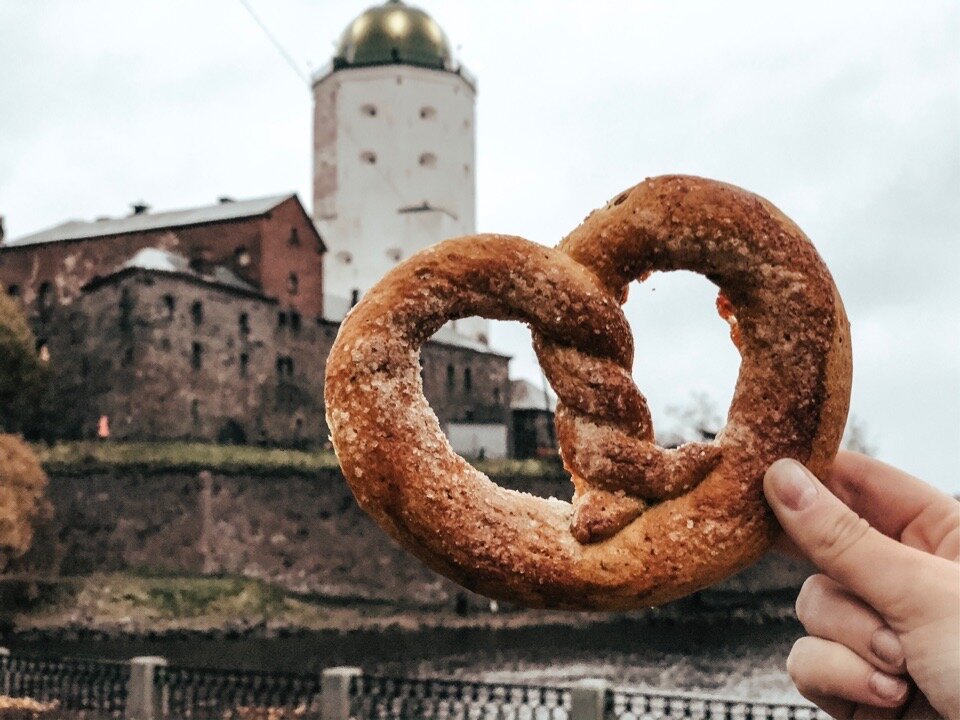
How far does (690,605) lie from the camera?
120 ft

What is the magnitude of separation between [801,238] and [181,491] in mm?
32894

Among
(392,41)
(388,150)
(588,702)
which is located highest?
(392,41)

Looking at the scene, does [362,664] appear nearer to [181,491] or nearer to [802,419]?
[181,491]

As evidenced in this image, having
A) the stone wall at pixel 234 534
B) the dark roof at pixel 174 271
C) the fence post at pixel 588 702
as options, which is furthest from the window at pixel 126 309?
the fence post at pixel 588 702

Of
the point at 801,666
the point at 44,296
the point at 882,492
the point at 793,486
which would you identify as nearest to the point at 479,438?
the point at 44,296

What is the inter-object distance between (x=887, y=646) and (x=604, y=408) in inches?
36.8

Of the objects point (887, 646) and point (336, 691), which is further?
point (336, 691)

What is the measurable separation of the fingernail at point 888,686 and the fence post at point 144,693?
964 cm

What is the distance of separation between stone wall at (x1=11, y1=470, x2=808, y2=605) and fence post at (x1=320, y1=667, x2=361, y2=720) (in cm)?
2339

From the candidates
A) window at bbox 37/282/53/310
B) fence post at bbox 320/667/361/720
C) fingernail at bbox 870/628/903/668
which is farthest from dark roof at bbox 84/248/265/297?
fingernail at bbox 870/628/903/668

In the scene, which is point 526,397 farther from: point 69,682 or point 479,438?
point 69,682

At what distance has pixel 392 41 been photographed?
1924 inches

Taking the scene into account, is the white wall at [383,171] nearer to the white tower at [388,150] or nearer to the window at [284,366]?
the white tower at [388,150]

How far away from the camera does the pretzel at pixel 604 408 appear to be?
239 centimetres
